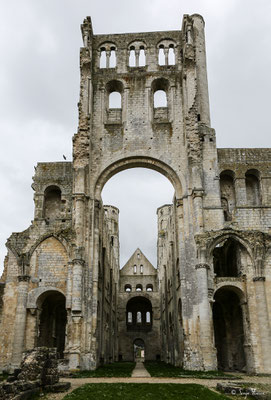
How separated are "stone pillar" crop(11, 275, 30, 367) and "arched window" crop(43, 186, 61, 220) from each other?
192 inches

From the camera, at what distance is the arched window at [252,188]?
23.3 metres

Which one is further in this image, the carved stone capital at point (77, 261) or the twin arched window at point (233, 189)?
the twin arched window at point (233, 189)

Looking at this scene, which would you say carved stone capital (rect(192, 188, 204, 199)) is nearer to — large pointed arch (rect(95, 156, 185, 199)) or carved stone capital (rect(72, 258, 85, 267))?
large pointed arch (rect(95, 156, 185, 199))

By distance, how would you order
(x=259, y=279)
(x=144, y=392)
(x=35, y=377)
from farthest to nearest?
(x=259, y=279)
(x=35, y=377)
(x=144, y=392)

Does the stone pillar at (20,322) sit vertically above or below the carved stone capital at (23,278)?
below

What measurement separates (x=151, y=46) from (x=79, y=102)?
584 cm

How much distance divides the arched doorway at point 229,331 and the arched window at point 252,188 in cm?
531

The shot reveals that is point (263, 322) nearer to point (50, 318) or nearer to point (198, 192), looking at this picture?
point (198, 192)

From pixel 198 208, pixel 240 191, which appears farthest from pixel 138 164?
pixel 240 191

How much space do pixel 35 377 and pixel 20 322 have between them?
9.28m

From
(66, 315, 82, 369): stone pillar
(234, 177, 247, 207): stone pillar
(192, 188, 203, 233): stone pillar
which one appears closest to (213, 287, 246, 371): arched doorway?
(192, 188, 203, 233): stone pillar

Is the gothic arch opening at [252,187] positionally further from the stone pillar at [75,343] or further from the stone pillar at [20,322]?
the stone pillar at [20,322]

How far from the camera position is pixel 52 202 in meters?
24.1

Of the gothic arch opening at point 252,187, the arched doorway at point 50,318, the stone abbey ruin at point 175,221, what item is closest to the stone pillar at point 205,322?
the stone abbey ruin at point 175,221
